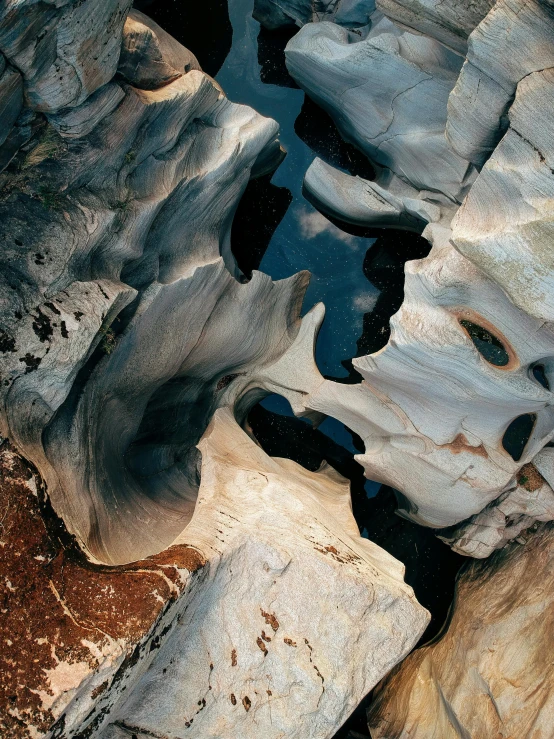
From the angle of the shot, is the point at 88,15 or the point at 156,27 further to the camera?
the point at 156,27

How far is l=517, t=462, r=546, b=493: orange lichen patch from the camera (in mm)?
5211

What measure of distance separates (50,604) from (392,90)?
4622mm

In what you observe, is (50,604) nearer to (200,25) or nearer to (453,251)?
(453,251)

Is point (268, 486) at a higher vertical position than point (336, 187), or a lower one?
lower

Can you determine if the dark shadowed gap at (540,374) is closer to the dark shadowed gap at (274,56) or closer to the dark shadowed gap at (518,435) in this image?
the dark shadowed gap at (518,435)

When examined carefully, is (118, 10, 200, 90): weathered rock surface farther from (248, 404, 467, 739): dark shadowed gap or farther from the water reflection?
(248, 404, 467, 739): dark shadowed gap

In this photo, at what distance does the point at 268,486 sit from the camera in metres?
4.47

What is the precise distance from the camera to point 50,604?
3434 millimetres

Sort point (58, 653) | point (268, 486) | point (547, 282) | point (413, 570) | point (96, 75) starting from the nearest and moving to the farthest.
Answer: point (58, 653) → point (547, 282) → point (96, 75) → point (268, 486) → point (413, 570)

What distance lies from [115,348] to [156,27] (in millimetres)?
2985

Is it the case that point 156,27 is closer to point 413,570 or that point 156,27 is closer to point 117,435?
point 117,435

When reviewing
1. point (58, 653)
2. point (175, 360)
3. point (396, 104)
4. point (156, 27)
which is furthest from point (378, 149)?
point (58, 653)

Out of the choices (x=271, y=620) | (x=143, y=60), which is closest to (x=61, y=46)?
(x=143, y=60)

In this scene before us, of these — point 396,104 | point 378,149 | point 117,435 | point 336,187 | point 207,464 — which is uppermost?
point 396,104
